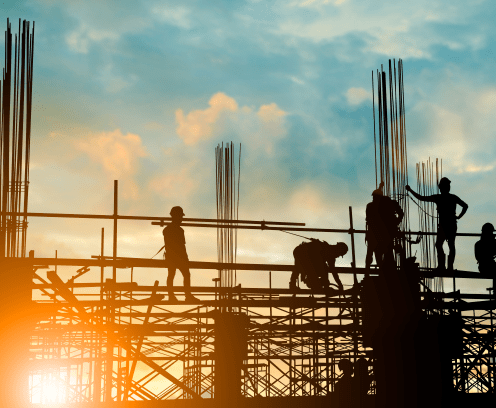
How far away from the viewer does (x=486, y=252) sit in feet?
45.0

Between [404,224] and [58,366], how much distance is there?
45.0ft

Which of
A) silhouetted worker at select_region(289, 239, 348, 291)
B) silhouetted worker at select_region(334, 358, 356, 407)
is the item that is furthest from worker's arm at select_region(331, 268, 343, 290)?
silhouetted worker at select_region(334, 358, 356, 407)

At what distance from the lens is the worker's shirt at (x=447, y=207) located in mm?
13312

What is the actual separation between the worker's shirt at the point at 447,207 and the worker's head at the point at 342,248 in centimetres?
194

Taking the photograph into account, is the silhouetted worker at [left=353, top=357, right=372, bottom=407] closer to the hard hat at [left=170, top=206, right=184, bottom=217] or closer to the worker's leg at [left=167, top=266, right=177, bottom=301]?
the worker's leg at [left=167, top=266, right=177, bottom=301]

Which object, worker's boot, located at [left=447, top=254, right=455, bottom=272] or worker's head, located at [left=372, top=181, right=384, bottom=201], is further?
worker's boot, located at [left=447, top=254, right=455, bottom=272]

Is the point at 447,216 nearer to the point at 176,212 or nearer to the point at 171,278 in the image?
the point at 176,212

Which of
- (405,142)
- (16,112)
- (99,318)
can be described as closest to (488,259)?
(405,142)

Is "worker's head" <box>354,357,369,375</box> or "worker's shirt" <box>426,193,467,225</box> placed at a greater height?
"worker's shirt" <box>426,193,467,225</box>

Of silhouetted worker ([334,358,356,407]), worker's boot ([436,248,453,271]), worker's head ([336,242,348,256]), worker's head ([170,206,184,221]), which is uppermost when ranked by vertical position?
worker's head ([170,206,184,221])

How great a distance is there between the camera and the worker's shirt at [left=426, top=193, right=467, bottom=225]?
43.7 feet

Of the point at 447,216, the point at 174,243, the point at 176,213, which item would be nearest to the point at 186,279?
the point at 174,243

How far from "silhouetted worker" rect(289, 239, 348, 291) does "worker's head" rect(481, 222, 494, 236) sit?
3.38 m

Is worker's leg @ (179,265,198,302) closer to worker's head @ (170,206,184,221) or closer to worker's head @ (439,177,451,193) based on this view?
worker's head @ (170,206,184,221)
